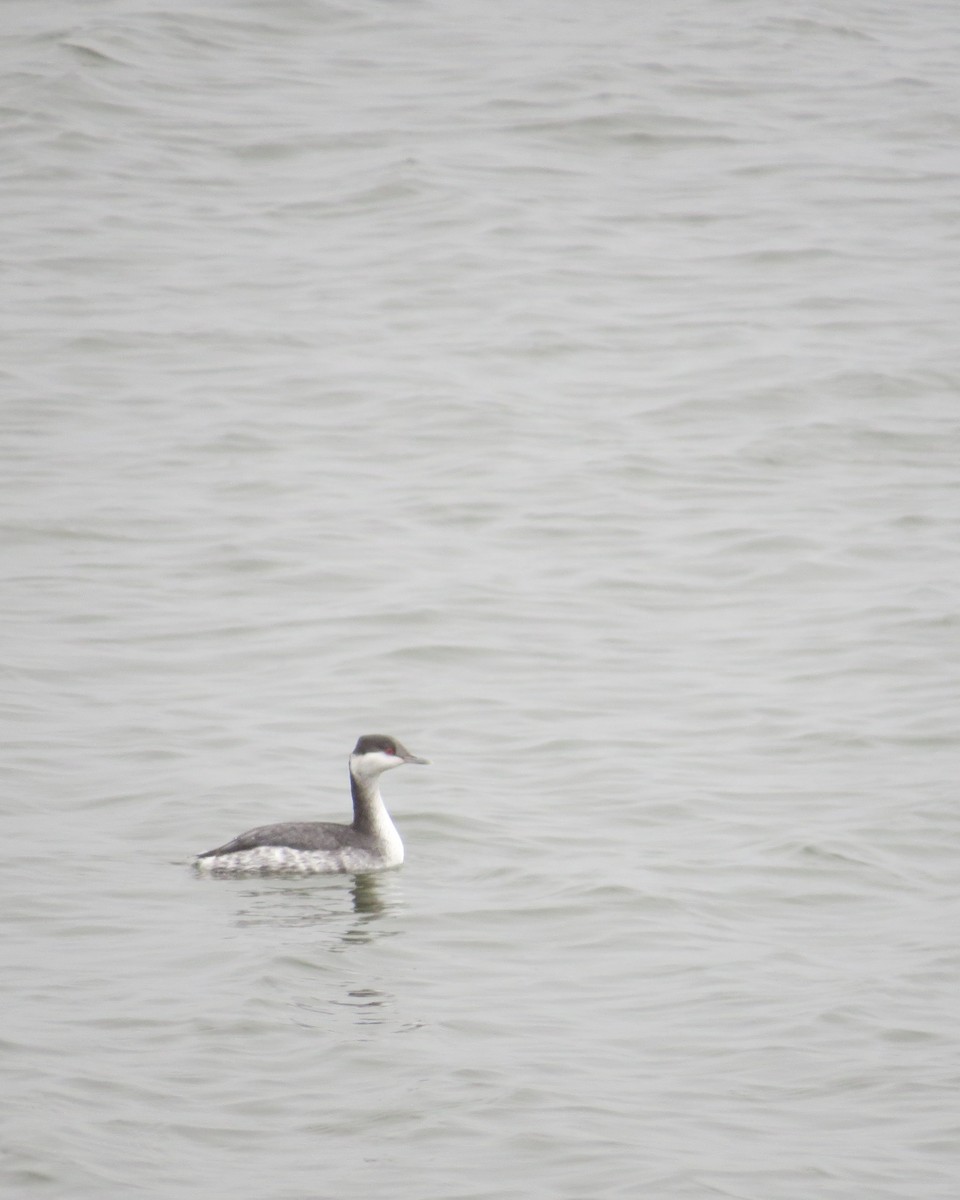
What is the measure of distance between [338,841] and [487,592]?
5.74 meters

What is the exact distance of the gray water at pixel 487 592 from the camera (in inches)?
311

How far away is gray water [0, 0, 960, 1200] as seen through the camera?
25.9ft

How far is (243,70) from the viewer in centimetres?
2928

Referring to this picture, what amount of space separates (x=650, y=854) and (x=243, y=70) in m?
20.7

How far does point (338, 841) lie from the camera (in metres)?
11.1

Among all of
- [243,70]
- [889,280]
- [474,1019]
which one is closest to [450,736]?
[474,1019]

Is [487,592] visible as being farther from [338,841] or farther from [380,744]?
[338,841]

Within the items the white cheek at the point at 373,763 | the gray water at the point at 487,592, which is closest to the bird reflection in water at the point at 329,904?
the gray water at the point at 487,592

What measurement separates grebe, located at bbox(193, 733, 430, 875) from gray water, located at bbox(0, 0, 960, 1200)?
0.15 m

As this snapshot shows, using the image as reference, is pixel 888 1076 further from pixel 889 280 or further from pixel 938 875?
pixel 889 280

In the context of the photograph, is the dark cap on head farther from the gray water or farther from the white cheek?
the gray water

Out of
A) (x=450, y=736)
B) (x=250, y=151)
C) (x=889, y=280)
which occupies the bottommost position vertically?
(x=450, y=736)

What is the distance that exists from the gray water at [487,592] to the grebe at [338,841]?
6.0 inches

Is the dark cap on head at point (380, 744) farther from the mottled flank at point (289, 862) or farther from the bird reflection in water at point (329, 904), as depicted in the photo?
the bird reflection in water at point (329, 904)
